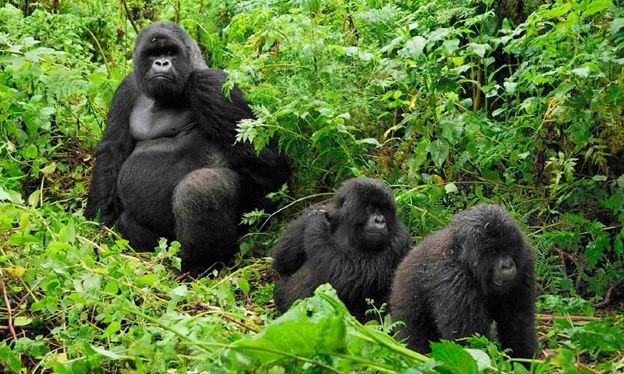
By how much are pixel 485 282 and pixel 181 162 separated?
254cm

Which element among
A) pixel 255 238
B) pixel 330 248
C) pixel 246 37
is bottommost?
pixel 255 238

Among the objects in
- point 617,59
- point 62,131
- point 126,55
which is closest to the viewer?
point 617,59

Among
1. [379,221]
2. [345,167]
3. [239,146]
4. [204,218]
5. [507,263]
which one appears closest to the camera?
[507,263]

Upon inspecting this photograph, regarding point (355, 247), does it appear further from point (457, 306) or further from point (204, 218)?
point (204, 218)

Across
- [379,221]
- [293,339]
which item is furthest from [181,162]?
[293,339]

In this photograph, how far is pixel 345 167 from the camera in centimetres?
543

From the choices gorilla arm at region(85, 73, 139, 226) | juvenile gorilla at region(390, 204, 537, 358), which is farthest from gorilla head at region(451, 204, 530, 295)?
gorilla arm at region(85, 73, 139, 226)

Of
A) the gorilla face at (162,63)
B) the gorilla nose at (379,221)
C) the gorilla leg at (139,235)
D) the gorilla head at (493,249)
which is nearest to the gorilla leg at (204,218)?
the gorilla leg at (139,235)

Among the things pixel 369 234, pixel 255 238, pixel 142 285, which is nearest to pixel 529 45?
pixel 369 234

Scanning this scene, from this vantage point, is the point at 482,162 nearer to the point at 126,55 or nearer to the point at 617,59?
the point at 617,59

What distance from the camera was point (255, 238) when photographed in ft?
19.1

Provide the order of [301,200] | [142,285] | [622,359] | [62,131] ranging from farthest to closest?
1. [62,131]
2. [301,200]
3. [142,285]
4. [622,359]

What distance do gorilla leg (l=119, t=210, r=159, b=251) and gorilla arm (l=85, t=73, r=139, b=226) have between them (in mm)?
203

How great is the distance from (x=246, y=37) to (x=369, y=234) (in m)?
2.60
